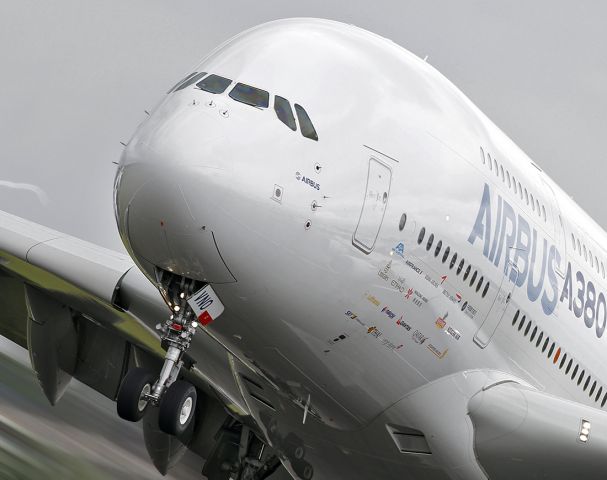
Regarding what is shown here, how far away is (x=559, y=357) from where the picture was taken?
49.8 ft

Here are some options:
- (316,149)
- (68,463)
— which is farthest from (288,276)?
(68,463)

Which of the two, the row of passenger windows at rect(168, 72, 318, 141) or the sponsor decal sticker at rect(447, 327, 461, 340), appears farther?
the sponsor decal sticker at rect(447, 327, 461, 340)

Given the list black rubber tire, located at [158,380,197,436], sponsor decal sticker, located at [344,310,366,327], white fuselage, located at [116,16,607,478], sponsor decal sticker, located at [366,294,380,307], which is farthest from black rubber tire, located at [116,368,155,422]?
sponsor decal sticker, located at [366,294,380,307]

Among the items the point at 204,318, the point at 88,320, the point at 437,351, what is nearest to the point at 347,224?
the point at 204,318

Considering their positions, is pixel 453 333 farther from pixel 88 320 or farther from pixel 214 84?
pixel 88 320

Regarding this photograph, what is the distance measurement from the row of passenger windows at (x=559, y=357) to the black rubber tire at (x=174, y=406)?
4.38 metres

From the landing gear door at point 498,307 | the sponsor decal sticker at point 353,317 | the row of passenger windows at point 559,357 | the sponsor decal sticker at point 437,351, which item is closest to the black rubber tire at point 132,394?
the sponsor decal sticker at point 353,317

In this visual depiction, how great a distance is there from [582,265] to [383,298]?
456cm

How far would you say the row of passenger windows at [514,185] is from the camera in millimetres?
14133

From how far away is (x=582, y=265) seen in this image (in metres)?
16.0

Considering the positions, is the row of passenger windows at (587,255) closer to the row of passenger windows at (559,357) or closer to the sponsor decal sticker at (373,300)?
the row of passenger windows at (559,357)

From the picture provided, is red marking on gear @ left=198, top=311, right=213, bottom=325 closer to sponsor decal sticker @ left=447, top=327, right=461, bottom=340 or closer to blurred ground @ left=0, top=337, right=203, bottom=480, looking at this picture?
sponsor decal sticker @ left=447, top=327, right=461, bottom=340

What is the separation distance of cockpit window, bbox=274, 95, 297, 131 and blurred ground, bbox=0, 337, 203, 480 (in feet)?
22.8

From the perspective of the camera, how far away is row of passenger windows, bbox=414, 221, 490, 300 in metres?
12.8
